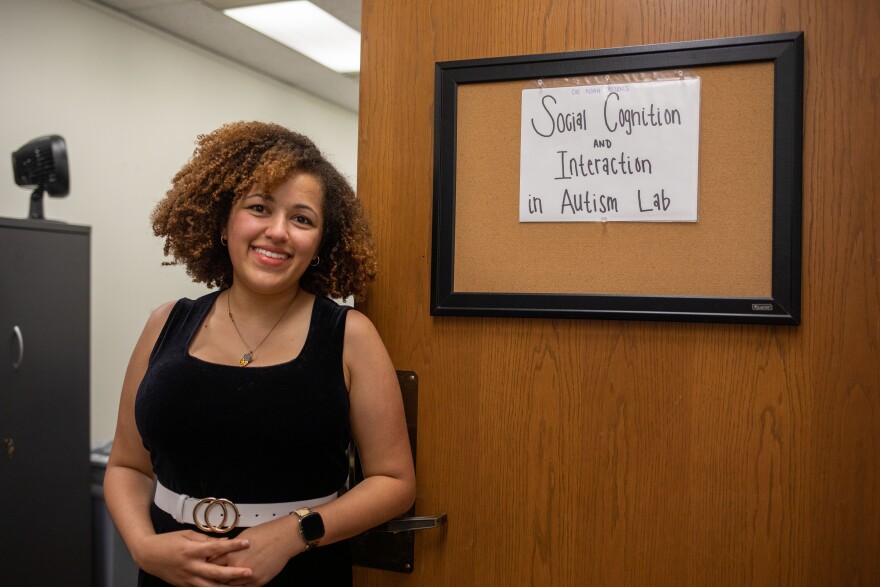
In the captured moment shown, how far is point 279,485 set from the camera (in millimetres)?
1187

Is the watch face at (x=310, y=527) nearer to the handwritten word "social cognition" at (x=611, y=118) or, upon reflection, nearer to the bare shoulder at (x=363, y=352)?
the bare shoulder at (x=363, y=352)

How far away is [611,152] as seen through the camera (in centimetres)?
118

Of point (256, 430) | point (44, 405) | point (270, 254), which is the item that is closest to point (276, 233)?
point (270, 254)

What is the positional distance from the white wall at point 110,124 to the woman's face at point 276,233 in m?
2.45

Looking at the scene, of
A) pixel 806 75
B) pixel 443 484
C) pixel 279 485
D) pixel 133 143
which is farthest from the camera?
pixel 133 143

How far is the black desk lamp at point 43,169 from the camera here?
2.77m

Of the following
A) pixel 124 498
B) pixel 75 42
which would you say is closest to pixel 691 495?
pixel 124 498

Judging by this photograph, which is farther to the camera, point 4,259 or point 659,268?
point 4,259

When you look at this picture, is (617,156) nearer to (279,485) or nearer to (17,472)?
(279,485)

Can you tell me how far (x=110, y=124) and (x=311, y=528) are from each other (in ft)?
10.5

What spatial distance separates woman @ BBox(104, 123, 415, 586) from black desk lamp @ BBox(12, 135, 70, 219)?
5.84 feet

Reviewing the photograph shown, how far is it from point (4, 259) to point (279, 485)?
1.90 metres

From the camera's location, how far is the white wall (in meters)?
3.19

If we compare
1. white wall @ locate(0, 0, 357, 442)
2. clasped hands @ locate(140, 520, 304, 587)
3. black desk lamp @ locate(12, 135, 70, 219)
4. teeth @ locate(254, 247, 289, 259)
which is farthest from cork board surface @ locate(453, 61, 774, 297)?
white wall @ locate(0, 0, 357, 442)
